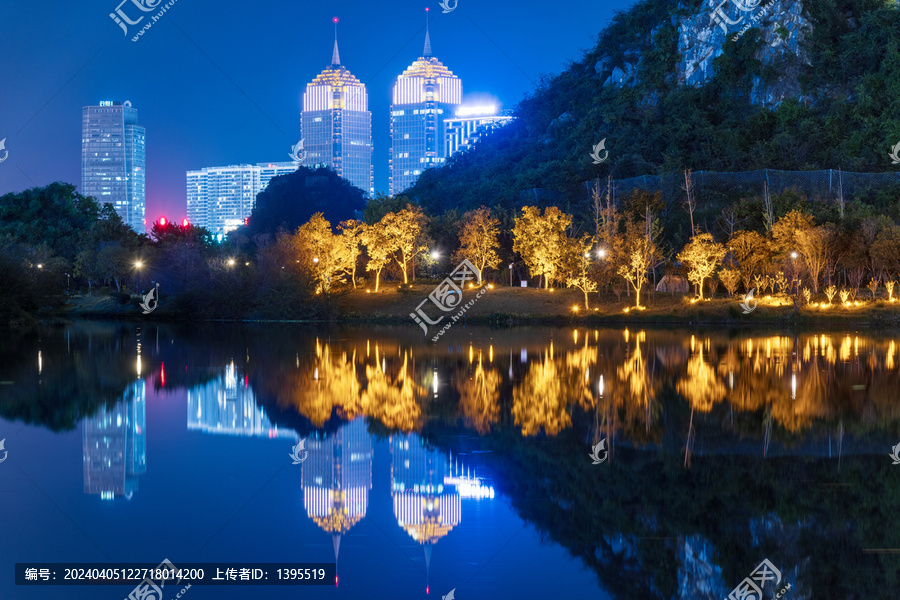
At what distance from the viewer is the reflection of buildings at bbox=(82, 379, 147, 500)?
10945mm

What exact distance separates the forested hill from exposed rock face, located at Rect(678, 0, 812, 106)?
9cm

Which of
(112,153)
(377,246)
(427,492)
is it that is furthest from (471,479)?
(112,153)

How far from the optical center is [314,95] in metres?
198

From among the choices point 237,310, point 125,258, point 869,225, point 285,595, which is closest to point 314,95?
point 125,258

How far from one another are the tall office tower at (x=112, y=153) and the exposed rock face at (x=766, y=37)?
485 ft

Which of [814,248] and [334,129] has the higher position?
[334,129]

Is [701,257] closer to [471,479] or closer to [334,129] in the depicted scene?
[471,479]

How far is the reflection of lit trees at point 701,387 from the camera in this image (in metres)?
16.5

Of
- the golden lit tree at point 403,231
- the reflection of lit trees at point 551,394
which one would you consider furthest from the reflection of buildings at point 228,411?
the golden lit tree at point 403,231

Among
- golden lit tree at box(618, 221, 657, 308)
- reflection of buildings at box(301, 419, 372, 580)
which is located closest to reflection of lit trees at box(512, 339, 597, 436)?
reflection of buildings at box(301, 419, 372, 580)

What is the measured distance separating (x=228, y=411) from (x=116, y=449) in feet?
11.5

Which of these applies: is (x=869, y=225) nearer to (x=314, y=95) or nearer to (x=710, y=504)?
(x=710, y=504)

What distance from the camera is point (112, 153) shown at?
186 metres

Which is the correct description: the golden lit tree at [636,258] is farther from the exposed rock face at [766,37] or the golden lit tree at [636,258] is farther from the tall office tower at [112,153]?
the tall office tower at [112,153]
